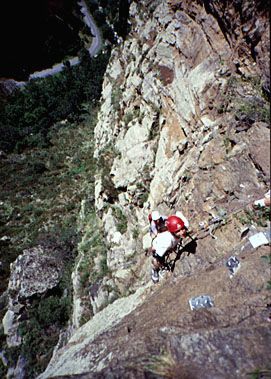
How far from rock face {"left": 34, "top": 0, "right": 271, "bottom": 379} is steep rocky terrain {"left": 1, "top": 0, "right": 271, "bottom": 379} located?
33 mm

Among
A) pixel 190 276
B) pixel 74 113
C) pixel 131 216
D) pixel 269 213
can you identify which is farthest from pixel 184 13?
pixel 74 113

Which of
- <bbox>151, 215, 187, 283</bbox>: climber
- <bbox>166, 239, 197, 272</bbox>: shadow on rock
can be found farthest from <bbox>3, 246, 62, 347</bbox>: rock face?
<bbox>151, 215, 187, 283</bbox>: climber

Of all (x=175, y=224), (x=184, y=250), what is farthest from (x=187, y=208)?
(x=175, y=224)

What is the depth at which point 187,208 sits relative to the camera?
9.80 meters

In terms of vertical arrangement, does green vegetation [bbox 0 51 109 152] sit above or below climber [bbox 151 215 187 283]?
above

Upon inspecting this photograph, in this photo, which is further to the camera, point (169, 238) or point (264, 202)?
point (169, 238)

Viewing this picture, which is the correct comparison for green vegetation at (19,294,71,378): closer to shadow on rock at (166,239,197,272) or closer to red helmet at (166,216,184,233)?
shadow on rock at (166,239,197,272)

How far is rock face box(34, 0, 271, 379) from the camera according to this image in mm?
5961

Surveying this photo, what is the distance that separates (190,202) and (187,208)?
22 cm

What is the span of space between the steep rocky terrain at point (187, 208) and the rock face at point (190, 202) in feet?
0.11

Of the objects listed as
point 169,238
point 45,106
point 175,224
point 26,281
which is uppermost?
point 45,106

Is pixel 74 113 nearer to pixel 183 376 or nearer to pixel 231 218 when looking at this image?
pixel 231 218

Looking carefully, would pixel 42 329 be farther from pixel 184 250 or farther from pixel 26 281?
pixel 184 250

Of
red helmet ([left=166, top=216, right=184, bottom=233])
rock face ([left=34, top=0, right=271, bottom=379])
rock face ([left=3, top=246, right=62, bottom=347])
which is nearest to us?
rock face ([left=34, top=0, right=271, bottom=379])
